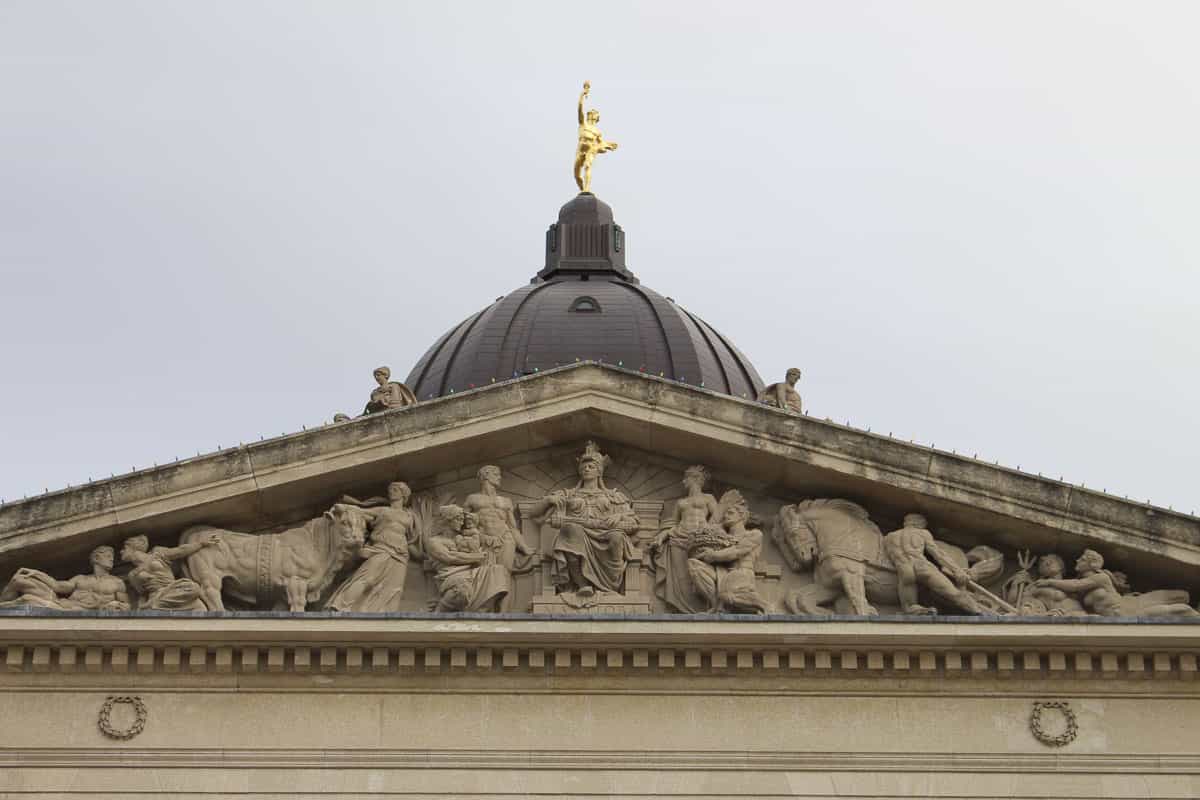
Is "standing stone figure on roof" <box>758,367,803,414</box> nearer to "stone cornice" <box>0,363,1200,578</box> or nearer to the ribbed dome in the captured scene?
"stone cornice" <box>0,363,1200,578</box>

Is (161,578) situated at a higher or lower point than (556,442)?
lower

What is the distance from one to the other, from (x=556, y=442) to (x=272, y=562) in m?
3.34

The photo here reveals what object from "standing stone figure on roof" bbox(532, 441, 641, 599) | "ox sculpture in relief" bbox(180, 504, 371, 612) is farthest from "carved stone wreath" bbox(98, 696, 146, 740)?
"standing stone figure on roof" bbox(532, 441, 641, 599)

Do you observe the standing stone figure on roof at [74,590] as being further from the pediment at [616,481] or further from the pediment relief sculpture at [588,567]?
the pediment at [616,481]

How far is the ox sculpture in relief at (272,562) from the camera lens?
28547 mm

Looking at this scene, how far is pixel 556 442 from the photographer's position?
97.4 ft

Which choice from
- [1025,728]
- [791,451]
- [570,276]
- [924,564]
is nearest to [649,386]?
[791,451]

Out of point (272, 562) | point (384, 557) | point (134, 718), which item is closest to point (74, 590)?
point (134, 718)

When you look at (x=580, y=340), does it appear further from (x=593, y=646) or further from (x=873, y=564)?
(x=593, y=646)

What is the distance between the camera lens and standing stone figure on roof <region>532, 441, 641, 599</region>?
94.0 ft

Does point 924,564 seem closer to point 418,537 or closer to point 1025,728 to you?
point 1025,728

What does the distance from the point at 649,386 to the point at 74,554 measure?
6274mm

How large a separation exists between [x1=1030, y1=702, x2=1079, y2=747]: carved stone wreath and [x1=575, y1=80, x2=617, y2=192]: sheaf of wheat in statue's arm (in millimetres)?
23523

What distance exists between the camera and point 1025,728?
28219 mm
